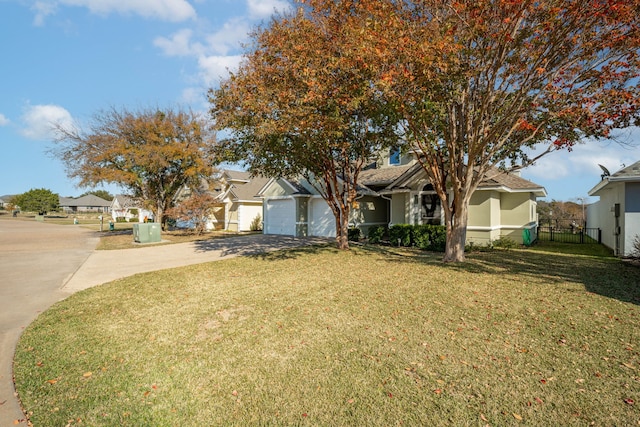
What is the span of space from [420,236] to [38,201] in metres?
88.1

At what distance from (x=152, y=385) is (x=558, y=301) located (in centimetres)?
736

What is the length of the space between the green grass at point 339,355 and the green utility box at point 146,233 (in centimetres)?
1172

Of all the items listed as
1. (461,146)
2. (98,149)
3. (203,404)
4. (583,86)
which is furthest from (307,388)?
(98,149)

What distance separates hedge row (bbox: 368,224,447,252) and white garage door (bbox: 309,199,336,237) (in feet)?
14.5

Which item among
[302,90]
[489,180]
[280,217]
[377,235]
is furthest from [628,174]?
[280,217]

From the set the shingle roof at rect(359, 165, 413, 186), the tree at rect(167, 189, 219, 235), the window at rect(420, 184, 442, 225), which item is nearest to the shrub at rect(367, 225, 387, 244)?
the window at rect(420, 184, 442, 225)

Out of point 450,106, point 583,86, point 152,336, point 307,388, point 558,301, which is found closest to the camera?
point 307,388

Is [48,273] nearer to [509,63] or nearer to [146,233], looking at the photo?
[146,233]

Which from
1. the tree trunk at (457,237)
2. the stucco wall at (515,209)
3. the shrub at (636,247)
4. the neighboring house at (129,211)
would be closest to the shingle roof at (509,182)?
the stucco wall at (515,209)

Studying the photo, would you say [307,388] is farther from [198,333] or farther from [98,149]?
[98,149]

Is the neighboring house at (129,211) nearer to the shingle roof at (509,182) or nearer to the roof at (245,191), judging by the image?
the roof at (245,191)

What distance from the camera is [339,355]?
4.34 m

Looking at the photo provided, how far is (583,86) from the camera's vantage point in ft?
31.3

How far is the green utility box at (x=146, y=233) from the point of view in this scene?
18.6 meters
